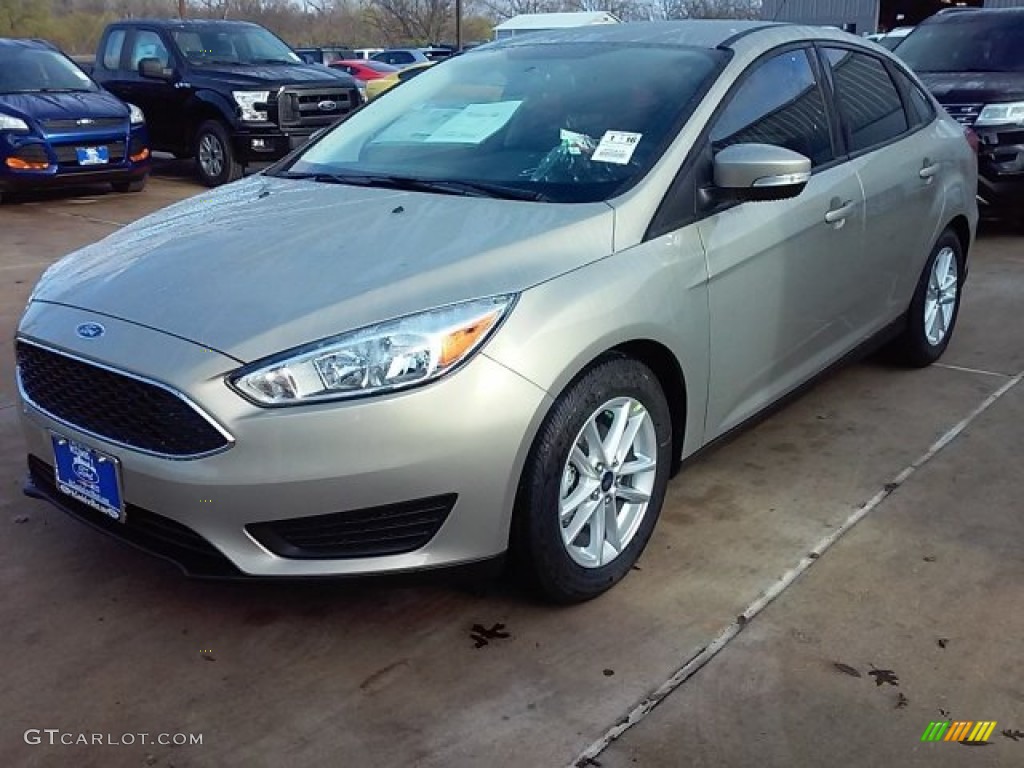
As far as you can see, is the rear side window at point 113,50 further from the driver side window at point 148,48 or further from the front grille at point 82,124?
the front grille at point 82,124

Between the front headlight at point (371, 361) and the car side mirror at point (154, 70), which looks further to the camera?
Answer: the car side mirror at point (154, 70)

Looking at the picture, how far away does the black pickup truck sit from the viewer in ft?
36.0

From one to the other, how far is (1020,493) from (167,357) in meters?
2.91

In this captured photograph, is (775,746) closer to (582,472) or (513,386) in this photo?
(582,472)

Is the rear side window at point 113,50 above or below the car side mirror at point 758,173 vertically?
above

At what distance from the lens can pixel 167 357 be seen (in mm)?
2531

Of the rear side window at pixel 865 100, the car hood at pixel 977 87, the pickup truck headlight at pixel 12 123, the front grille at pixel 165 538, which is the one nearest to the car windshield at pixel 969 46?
the car hood at pixel 977 87

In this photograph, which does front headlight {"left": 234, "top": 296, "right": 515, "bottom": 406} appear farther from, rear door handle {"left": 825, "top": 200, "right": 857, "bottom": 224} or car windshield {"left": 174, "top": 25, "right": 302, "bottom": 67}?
car windshield {"left": 174, "top": 25, "right": 302, "bottom": 67}

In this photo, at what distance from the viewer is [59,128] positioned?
9711 millimetres

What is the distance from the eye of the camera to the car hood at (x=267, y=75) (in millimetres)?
11109

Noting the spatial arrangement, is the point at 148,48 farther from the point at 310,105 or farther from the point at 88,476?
the point at 88,476

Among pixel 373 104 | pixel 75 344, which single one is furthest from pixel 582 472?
pixel 373 104

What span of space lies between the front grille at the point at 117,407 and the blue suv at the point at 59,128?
24.9 ft

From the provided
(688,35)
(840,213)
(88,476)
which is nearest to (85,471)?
(88,476)
